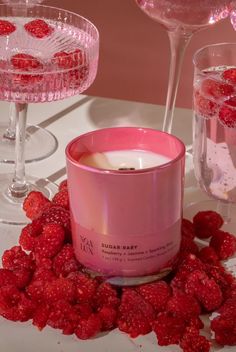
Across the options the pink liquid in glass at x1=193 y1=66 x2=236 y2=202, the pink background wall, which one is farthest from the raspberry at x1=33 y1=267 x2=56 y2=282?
the pink background wall

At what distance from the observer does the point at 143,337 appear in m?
0.61

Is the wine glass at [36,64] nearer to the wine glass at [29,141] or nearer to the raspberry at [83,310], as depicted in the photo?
the wine glass at [29,141]

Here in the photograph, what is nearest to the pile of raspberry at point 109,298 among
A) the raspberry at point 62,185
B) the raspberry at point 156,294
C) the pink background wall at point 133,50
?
the raspberry at point 156,294

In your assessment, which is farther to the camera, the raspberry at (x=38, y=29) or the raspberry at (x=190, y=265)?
the raspberry at (x=38, y=29)

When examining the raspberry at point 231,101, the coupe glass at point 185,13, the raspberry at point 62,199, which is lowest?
the raspberry at point 62,199

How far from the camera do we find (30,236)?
2.29ft

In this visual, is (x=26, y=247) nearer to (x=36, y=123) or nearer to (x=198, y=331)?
(x=198, y=331)

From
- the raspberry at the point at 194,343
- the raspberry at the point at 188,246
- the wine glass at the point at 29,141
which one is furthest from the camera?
the wine glass at the point at 29,141

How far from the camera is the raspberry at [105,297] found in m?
0.61

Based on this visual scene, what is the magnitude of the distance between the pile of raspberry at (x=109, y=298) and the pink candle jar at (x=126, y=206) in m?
0.02

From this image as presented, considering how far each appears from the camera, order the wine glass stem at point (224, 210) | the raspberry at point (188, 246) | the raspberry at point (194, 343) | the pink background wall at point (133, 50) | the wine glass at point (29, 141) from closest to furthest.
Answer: the raspberry at point (194, 343) → the raspberry at point (188, 246) → the wine glass stem at point (224, 210) → the wine glass at point (29, 141) → the pink background wall at point (133, 50)

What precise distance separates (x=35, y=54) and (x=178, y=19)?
0.51 feet

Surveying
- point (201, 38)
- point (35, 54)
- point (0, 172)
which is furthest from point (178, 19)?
point (201, 38)

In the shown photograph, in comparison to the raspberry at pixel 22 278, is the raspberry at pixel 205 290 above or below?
above
